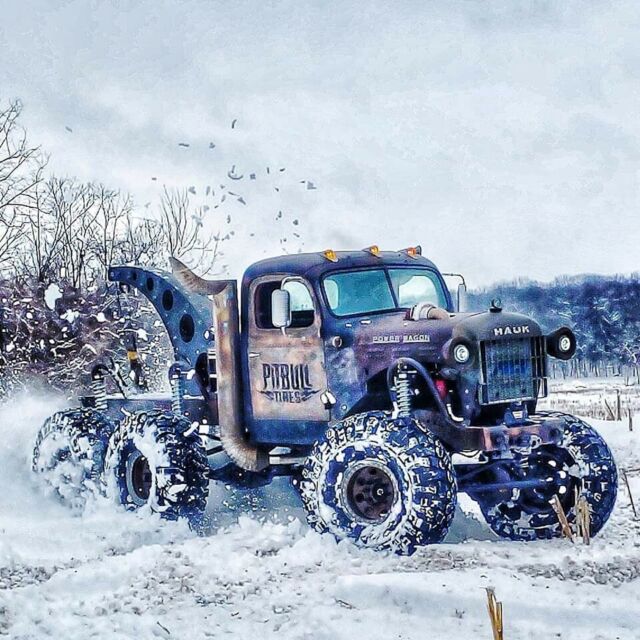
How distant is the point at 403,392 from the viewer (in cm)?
957

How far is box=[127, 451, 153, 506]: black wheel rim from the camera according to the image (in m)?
11.6

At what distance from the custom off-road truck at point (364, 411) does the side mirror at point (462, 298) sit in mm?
129

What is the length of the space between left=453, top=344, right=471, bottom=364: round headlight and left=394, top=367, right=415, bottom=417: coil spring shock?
0.51 m

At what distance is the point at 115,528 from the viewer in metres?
10.9

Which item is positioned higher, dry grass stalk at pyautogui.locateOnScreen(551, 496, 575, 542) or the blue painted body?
the blue painted body

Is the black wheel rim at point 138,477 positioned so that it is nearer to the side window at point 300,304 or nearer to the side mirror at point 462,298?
the side window at point 300,304

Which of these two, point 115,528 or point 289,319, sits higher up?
point 289,319

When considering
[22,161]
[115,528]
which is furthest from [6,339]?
[115,528]

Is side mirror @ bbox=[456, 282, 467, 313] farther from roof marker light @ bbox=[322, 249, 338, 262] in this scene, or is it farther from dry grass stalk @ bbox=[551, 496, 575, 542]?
dry grass stalk @ bbox=[551, 496, 575, 542]

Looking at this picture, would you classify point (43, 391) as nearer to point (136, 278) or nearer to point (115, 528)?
point (136, 278)

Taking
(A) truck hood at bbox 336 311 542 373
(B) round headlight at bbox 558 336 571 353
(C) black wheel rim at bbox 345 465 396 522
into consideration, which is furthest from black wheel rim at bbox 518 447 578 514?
(C) black wheel rim at bbox 345 465 396 522

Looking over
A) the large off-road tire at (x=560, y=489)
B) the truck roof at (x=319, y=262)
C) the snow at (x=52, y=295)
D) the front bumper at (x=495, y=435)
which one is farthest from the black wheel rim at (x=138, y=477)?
the snow at (x=52, y=295)

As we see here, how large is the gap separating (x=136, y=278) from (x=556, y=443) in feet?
19.2

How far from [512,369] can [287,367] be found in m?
2.31
